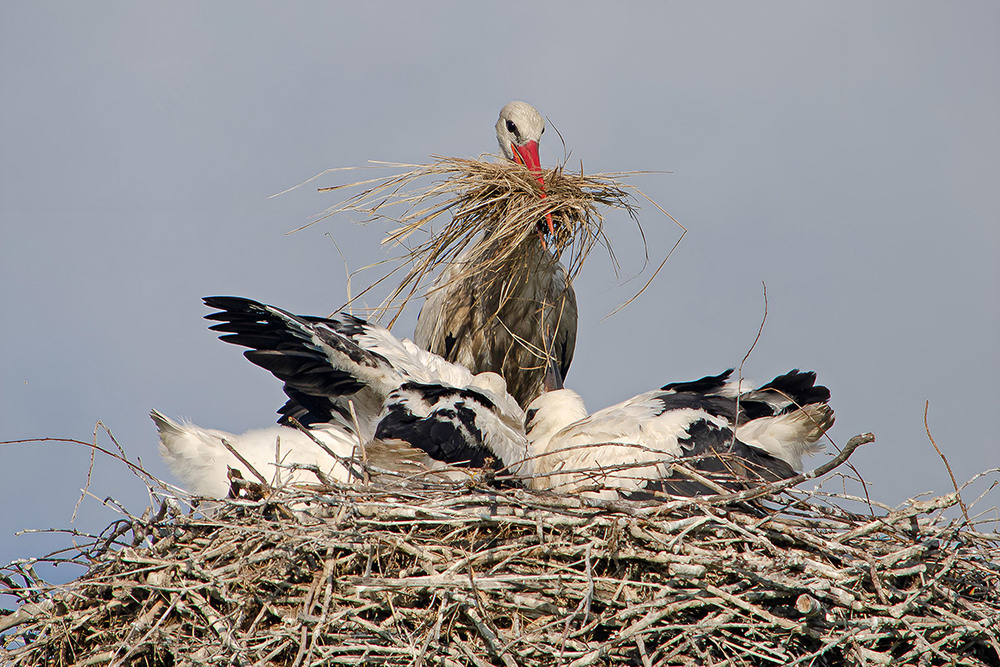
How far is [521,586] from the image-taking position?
276cm

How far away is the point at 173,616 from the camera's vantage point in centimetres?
287

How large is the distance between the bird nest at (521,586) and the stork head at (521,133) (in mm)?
2240

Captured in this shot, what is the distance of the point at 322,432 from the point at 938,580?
204 centimetres

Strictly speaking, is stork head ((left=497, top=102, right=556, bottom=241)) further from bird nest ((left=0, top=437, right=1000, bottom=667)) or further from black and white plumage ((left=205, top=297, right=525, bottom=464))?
bird nest ((left=0, top=437, right=1000, bottom=667))

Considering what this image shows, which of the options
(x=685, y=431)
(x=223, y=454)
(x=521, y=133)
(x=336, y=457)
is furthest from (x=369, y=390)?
(x=521, y=133)

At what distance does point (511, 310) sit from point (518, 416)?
925mm

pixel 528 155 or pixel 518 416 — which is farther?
pixel 528 155

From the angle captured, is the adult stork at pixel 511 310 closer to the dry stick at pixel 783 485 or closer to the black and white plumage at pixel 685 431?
the black and white plumage at pixel 685 431

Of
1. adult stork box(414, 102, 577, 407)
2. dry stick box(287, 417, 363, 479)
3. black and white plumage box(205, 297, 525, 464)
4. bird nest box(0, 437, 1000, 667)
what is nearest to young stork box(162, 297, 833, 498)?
black and white plumage box(205, 297, 525, 464)

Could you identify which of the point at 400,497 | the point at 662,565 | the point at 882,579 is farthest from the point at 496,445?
the point at 882,579

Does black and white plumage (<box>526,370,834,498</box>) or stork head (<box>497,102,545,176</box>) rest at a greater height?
stork head (<box>497,102,545,176</box>)

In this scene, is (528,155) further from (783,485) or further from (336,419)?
(783,485)

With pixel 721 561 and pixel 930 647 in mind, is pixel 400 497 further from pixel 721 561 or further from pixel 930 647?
pixel 930 647

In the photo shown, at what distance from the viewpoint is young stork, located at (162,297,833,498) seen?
3.42 metres
